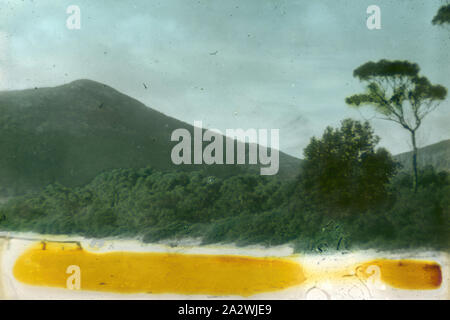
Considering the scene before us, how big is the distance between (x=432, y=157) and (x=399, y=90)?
0.98 m

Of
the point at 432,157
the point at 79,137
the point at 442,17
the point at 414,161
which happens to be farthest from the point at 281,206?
the point at 442,17

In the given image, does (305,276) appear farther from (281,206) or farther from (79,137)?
(79,137)

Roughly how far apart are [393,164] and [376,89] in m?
1.00

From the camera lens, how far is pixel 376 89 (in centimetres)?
473

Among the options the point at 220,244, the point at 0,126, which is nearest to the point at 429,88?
the point at 220,244

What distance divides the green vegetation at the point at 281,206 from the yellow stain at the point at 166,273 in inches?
9.5

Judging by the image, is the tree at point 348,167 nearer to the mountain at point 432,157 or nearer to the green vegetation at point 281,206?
the green vegetation at point 281,206

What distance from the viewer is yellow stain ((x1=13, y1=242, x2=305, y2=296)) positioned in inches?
162

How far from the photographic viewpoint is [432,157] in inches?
182

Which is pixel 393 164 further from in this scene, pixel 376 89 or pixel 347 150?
pixel 376 89

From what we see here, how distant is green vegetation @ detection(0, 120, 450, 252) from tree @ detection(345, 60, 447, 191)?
372 mm

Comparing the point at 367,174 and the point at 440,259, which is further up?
the point at 367,174
